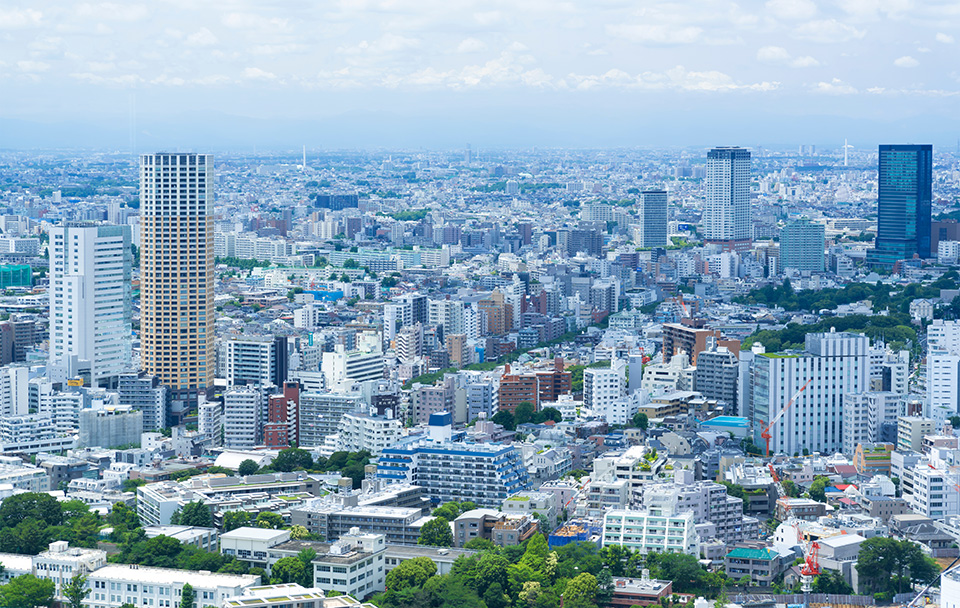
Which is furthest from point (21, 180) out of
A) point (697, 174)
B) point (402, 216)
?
point (697, 174)

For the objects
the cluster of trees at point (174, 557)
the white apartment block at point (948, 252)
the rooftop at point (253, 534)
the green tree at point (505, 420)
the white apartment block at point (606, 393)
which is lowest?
the cluster of trees at point (174, 557)

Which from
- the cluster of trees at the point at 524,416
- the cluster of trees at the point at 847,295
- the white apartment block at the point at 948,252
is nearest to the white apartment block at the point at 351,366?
the cluster of trees at the point at 524,416

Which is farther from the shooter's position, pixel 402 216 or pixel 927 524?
pixel 402 216

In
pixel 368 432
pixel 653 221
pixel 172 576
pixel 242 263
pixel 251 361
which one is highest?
pixel 653 221

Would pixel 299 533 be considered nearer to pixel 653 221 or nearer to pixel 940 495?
pixel 940 495

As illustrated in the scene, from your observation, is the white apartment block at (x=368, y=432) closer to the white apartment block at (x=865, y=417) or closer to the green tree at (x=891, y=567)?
the white apartment block at (x=865, y=417)

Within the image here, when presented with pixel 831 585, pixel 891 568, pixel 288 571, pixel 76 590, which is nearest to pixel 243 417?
pixel 288 571

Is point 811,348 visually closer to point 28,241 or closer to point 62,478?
point 62,478
